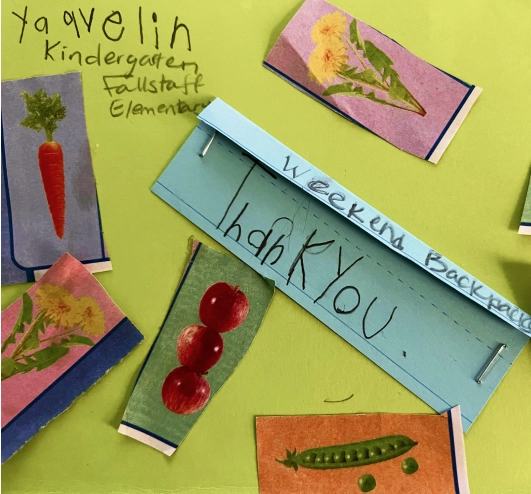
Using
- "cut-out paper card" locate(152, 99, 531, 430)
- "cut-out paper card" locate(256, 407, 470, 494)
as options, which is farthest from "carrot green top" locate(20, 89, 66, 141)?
"cut-out paper card" locate(256, 407, 470, 494)

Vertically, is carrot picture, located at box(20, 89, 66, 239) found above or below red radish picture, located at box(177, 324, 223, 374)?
above

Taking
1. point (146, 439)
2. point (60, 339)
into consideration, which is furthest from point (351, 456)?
point (60, 339)

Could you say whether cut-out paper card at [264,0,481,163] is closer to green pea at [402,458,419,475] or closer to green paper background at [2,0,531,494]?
green paper background at [2,0,531,494]

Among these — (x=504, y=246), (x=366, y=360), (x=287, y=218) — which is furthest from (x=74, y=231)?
(x=504, y=246)

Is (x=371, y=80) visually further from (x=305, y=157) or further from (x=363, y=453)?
(x=363, y=453)

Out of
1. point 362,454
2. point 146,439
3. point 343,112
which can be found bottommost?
point 146,439

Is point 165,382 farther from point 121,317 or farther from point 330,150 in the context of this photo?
point 330,150

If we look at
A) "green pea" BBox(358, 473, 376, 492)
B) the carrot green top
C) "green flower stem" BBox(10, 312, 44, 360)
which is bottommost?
"green flower stem" BBox(10, 312, 44, 360)

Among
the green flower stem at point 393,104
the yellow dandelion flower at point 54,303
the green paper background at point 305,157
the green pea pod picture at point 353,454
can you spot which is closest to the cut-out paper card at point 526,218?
the green paper background at point 305,157
